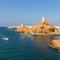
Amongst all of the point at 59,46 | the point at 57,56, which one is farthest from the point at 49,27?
the point at 57,56

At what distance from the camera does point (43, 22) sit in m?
145

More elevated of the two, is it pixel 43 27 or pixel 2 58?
pixel 43 27

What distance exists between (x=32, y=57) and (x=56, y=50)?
13204mm

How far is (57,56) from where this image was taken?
51.3 meters

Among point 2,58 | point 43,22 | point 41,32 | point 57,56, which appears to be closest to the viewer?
point 2,58

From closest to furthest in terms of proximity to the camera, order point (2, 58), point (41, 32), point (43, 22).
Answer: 1. point (2, 58)
2. point (41, 32)
3. point (43, 22)

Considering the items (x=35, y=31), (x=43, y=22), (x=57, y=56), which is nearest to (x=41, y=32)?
(x=35, y=31)

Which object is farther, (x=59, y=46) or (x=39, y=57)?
(x=59, y=46)

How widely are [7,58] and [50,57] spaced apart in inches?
472

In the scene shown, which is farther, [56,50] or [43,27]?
[43,27]

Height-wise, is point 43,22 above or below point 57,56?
above

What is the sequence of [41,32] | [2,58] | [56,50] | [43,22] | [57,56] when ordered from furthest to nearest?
[43,22] < [41,32] < [56,50] < [57,56] < [2,58]

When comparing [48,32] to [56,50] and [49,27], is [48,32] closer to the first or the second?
[49,27]

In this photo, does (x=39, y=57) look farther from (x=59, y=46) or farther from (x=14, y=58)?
(x=59, y=46)
